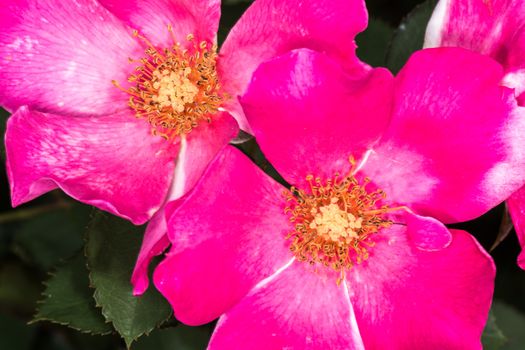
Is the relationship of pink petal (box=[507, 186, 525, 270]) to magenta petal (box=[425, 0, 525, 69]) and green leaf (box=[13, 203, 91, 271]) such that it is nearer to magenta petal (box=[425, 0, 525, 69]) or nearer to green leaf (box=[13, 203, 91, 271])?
magenta petal (box=[425, 0, 525, 69])

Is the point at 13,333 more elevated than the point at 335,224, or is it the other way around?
the point at 335,224

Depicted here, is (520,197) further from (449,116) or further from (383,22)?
(383,22)

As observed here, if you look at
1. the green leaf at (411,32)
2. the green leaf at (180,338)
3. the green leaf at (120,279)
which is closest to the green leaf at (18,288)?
the green leaf at (180,338)

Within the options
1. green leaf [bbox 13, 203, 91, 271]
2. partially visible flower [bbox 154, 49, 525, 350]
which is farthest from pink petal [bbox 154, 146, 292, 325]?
green leaf [bbox 13, 203, 91, 271]

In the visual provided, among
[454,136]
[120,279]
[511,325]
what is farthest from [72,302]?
[511,325]

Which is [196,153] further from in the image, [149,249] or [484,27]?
[484,27]

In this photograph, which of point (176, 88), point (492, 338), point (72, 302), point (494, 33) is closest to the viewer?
point (494, 33)
